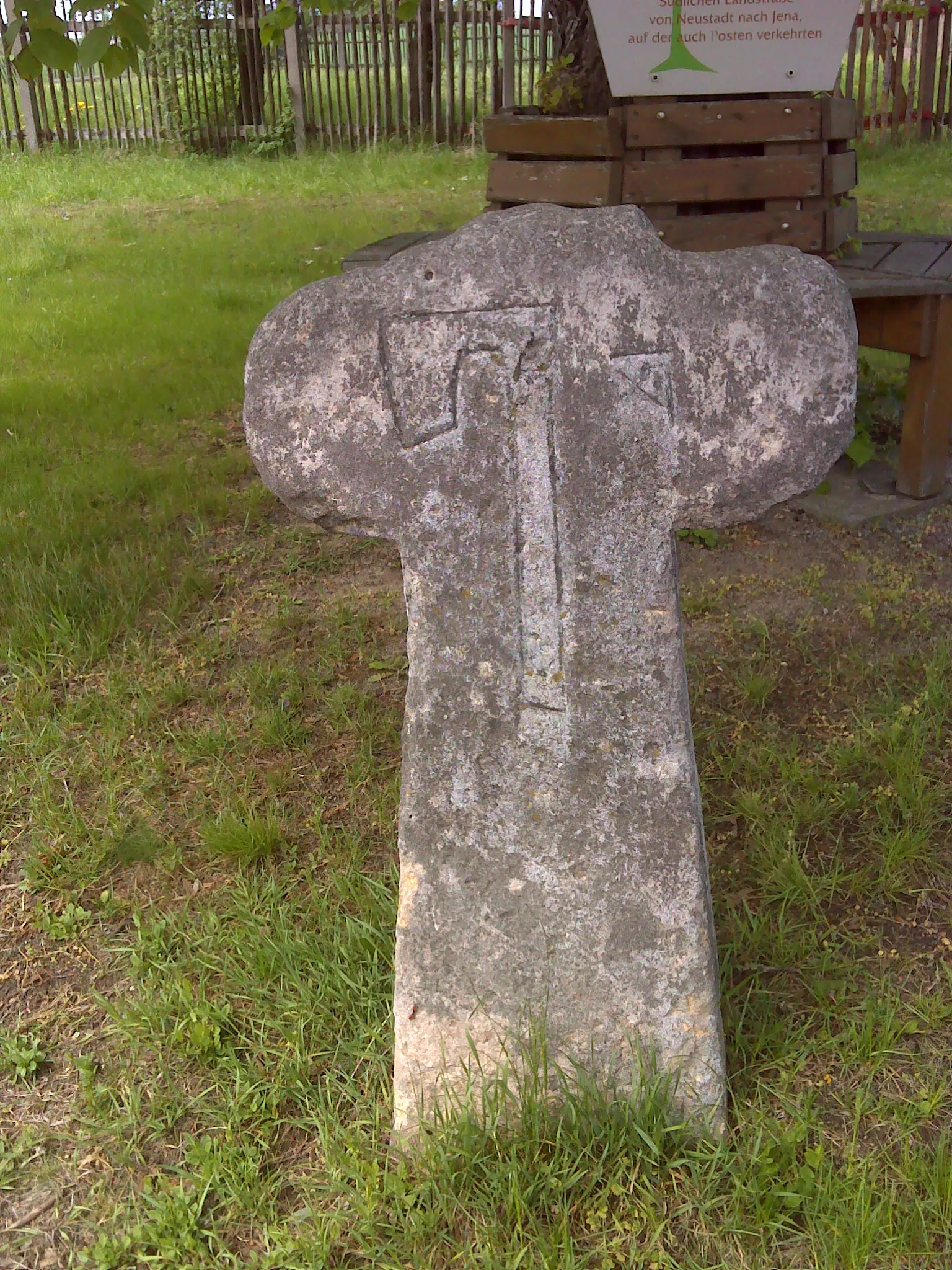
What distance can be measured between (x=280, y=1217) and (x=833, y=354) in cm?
174

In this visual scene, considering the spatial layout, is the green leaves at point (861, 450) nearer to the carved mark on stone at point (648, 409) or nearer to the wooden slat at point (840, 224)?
the wooden slat at point (840, 224)

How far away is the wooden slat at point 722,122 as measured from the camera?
400 cm

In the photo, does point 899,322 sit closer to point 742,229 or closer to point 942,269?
point 942,269

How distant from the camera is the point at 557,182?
4.16 meters

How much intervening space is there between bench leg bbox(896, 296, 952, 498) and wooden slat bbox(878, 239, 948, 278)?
172 millimetres

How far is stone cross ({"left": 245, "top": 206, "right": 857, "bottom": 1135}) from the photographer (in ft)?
6.05

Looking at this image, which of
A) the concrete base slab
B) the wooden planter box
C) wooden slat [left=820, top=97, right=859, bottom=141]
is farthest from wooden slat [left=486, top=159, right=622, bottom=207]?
the concrete base slab

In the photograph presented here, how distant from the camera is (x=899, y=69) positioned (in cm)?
1166

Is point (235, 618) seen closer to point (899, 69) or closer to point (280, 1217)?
point (280, 1217)

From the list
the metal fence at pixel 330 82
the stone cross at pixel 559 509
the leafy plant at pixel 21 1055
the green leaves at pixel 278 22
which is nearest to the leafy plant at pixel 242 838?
the leafy plant at pixel 21 1055

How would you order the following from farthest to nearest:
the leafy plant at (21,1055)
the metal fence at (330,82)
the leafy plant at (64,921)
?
the metal fence at (330,82) < the leafy plant at (64,921) < the leafy plant at (21,1055)

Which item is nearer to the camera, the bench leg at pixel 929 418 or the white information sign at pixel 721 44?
the white information sign at pixel 721 44

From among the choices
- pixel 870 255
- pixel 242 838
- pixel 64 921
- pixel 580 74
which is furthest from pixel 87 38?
pixel 870 255

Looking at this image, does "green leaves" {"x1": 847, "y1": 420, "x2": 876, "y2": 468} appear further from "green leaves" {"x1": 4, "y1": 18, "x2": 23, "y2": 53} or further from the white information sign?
"green leaves" {"x1": 4, "y1": 18, "x2": 23, "y2": 53}
